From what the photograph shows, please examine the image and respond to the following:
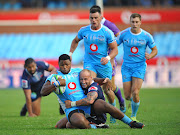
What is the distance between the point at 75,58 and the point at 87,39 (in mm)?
20082

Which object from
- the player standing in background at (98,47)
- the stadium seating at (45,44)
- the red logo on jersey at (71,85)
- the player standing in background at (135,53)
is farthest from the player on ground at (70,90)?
the stadium seating at (45,44)

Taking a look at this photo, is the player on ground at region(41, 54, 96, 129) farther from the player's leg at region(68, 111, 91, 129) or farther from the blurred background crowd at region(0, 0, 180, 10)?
the blurred background crowd at region(0, 0, 180, 10)

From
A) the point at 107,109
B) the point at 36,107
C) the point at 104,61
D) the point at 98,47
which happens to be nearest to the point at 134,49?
the point at 98,47

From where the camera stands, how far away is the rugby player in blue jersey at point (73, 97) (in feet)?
25.2

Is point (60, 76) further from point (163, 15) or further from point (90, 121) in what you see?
point (163, 15)

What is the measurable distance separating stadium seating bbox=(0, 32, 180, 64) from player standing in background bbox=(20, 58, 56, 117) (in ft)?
56.8

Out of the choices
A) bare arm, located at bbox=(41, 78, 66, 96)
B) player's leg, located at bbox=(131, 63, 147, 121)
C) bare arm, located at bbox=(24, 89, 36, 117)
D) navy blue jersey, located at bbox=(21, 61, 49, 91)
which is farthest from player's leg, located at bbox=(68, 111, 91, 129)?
navy blue jersey, located at bbox=(21, 61, 49, 91)

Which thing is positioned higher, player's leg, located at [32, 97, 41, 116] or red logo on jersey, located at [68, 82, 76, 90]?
red logo on jersey, located at [68, 82, 76, 90]

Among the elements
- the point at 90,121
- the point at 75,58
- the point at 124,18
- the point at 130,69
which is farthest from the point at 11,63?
the point at 90,121

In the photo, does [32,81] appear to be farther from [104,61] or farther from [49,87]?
[49,87]

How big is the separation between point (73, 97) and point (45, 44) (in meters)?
24.3

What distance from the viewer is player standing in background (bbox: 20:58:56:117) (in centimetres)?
1162

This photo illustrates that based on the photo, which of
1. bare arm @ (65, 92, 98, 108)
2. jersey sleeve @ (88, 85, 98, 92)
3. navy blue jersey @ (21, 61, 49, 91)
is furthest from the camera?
navy blue jersey @ (21, 61, 49, 91)

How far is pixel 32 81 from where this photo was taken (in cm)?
1234
